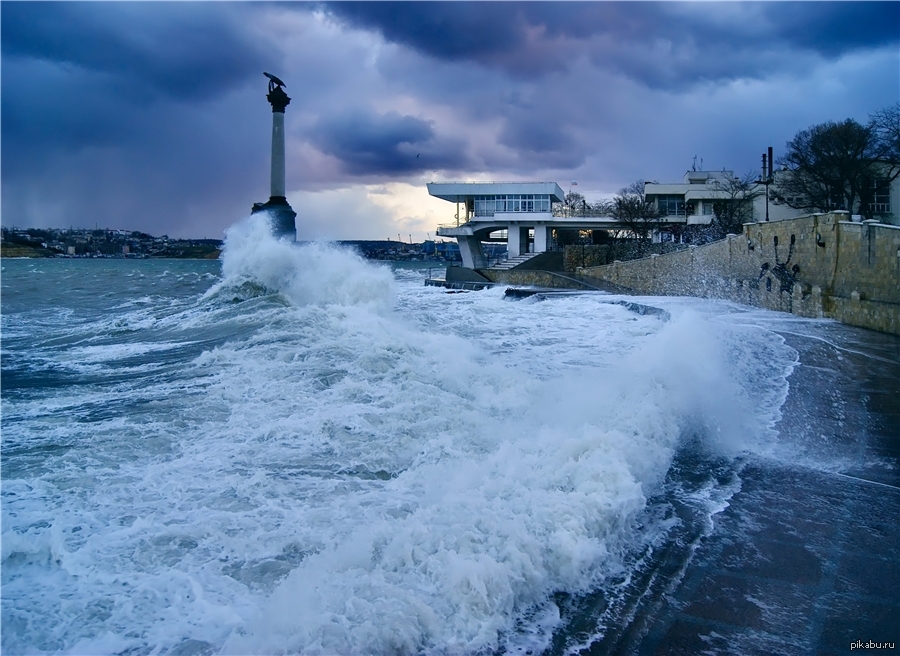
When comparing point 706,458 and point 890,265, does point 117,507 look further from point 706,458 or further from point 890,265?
point 890,265

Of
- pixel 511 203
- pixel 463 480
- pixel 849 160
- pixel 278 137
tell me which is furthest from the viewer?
pixel 511 203

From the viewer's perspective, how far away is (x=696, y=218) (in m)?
42.0

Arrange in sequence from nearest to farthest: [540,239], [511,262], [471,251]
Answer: [511,262], [540,239], [471,251]

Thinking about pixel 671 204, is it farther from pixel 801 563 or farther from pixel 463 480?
pixel 801 563

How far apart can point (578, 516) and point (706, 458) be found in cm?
194

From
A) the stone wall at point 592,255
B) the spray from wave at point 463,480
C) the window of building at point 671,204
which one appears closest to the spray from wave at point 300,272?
the spray from wave at point 463,480

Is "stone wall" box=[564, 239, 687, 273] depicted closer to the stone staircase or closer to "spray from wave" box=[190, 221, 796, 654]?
the stone staircase

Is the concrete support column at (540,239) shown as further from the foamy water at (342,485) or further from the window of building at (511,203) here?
the foamy water at (342,485)

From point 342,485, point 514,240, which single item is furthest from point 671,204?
point 342,485

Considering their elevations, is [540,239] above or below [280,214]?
below

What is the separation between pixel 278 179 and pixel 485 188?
49.7 feet

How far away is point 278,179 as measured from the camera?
33.3 m

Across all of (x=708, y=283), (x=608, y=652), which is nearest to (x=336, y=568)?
(x=608, y=652)

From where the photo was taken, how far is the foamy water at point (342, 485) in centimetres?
265
